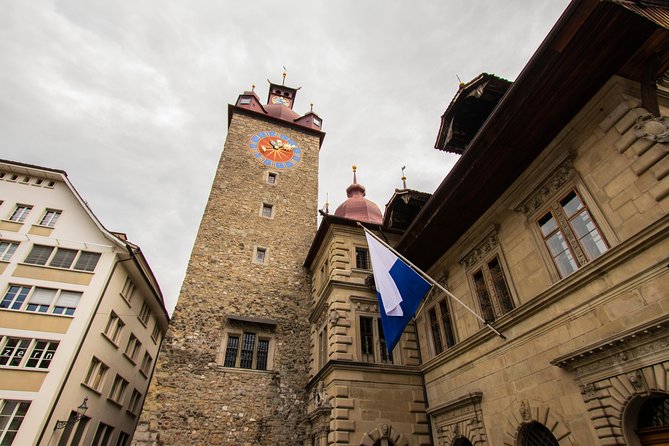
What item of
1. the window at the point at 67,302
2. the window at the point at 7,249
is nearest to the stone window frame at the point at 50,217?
the window at the point at 7,249

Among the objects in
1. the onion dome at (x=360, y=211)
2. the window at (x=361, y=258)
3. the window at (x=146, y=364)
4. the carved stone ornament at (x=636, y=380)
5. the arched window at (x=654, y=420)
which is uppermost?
the onion dome at (x=360, y=211)

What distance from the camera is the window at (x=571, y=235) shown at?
6.98 metres

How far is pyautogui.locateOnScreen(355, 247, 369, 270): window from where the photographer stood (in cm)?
1608

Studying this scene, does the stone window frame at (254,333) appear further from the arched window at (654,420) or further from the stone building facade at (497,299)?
the arched window at (654,420)

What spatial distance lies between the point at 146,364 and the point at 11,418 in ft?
37.9

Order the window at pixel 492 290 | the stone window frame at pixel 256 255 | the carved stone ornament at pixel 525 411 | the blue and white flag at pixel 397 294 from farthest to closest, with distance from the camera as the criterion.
Answer: the stone window frame at pixel 256 255, the blue and white flag at pixel 397 294, the window at pixel 492 290, the carved stone ornament at pixel 525 411

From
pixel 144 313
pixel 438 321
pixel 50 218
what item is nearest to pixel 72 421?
pixel 144 313

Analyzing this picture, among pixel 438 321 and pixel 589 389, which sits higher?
pixel 438 321

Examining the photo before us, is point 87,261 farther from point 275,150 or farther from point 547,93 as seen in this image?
point 547,93

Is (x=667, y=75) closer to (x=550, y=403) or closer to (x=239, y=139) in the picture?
(x=550, y=403)

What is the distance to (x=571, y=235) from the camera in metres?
7.43

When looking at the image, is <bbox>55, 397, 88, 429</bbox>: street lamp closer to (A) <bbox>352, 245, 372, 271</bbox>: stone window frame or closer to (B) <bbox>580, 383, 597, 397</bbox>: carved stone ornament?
(A) <bbox>352, 245, 372, 271</bbox>: stone window frame

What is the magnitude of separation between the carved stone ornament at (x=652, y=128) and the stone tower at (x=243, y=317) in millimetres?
15358

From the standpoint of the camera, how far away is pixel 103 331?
16.8 meters
